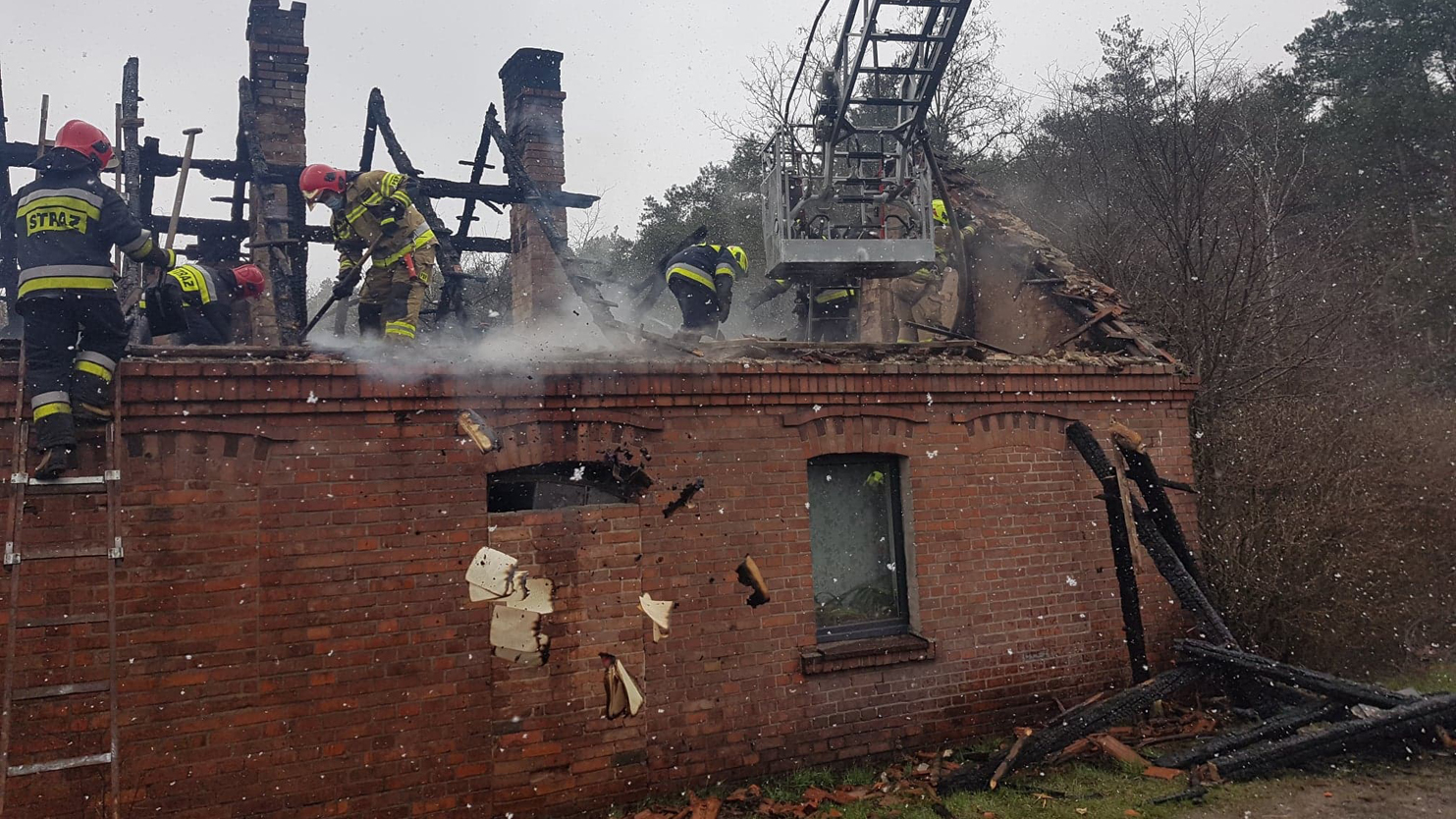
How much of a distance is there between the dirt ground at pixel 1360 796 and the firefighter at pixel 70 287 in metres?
7.02

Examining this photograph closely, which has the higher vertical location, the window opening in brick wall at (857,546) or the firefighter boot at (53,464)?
the firefighter boot at (53,464)

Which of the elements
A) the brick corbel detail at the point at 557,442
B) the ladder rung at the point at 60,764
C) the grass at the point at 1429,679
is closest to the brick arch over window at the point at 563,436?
the brick corbel detail at the point at 557,442

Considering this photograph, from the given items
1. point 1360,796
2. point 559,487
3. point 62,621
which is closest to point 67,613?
point 62,621


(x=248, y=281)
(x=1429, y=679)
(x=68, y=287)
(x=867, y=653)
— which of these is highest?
(x=248, y=281)

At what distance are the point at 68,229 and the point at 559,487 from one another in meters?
3.18

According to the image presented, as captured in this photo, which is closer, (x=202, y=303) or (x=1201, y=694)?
(x=202, y=303)

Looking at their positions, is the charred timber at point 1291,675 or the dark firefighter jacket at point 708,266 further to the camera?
the dark firefighter jacket at point 708,266

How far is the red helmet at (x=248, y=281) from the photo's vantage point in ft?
25.2

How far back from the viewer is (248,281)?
773 cm

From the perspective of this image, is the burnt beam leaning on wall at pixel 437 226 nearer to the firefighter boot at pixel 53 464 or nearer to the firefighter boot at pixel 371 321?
the firefighter boot at pixel 371 321

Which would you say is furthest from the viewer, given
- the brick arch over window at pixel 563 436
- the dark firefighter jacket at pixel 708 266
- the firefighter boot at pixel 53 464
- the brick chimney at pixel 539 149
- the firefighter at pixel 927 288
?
the brick chimney at pixel 539 149

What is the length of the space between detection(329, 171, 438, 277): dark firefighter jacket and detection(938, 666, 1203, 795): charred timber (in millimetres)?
5776

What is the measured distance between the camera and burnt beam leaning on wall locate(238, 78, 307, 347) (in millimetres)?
8242

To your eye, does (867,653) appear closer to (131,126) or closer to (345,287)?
(345,287)
